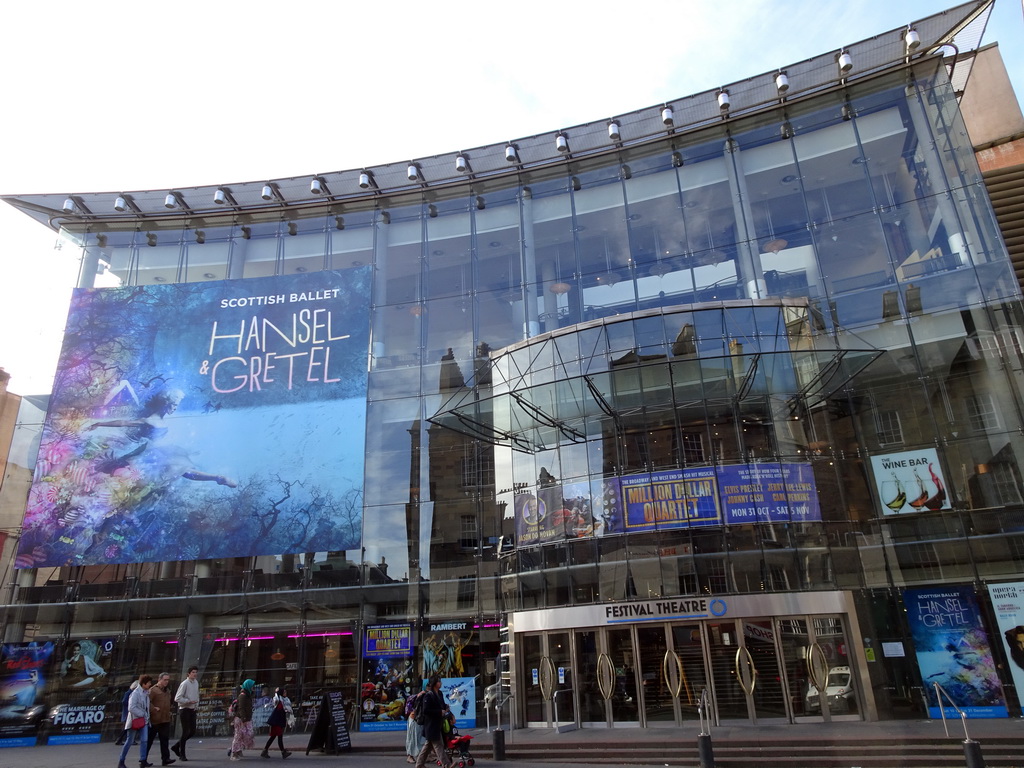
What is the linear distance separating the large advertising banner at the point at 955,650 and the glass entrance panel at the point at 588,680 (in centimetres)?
772

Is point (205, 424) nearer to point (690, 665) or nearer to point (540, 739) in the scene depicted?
point (540, 739)

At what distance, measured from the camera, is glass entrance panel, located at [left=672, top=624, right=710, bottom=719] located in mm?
16531

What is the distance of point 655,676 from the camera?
1692 centimetres

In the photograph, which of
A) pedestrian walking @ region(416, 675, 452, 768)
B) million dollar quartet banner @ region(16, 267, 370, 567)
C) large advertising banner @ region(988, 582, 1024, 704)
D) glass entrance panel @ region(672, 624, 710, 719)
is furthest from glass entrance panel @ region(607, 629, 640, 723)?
million dollar quartet banner @ region(16, 267, 370, 567)

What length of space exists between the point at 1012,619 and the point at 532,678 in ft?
38.4

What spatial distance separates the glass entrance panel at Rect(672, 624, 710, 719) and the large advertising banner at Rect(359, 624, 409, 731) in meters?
7.98

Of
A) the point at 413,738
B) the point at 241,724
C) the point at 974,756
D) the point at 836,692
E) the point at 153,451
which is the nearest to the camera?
the point at 974,756

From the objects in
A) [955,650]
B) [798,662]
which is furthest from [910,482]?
[798,662]

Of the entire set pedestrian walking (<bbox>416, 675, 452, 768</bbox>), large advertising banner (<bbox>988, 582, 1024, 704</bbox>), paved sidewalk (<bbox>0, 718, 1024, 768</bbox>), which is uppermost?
large advertising banner (<bbox>988, 582, 1024, 704</bbox>)

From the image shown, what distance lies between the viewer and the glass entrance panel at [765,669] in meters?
16.0

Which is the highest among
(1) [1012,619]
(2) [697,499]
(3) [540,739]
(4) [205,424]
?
(4) [205,424]

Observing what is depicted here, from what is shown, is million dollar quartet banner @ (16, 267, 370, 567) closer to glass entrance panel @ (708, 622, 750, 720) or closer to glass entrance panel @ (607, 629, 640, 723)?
glass entrance panel @ (607, 629, 640, 723)

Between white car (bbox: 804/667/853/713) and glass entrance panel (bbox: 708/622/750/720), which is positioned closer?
white car (bbox: 804/667/853/713)

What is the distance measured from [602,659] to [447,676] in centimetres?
524
